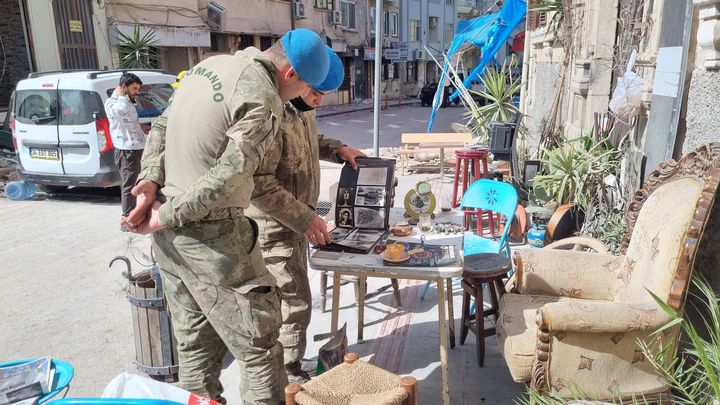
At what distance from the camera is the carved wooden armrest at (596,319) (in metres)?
2.28

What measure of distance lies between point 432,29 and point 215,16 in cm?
2146

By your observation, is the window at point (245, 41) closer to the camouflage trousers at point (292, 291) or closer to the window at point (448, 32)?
the camouflage trousers at point (292, 291)

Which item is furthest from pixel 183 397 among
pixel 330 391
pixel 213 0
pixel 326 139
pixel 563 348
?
pixel 213 0

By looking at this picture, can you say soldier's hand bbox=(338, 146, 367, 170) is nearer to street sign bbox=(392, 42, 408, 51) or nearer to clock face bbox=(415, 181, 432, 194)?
clock face bbox=(415, 181, 432, 194)

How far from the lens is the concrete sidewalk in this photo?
306 cm

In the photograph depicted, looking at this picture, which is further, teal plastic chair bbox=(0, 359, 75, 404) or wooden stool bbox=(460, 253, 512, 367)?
wooden stool bbox=(460, 253, 512, 367)

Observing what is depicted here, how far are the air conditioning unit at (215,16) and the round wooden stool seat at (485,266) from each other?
610 inches

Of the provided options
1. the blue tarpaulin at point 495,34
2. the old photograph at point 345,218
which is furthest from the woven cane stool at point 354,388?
the blue tarpaulin at point 495,34

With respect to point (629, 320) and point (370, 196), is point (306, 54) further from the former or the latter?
point (629, 320)

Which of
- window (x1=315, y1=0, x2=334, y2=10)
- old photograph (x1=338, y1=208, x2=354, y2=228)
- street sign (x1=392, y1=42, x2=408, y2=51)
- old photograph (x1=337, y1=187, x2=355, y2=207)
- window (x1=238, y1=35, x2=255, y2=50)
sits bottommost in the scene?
old photograph (x1=338, y1=208, x2=354, y2=228)

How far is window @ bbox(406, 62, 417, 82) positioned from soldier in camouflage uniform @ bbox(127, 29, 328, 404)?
31.1 meters

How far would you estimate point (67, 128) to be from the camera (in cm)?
729

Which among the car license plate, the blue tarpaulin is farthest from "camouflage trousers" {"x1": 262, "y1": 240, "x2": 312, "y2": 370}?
the blue tarpaulin

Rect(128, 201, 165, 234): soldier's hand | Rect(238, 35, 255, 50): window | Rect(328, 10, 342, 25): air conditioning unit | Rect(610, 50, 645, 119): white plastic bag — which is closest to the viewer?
Rect(128, 201, 165, 234): soldier's hand
